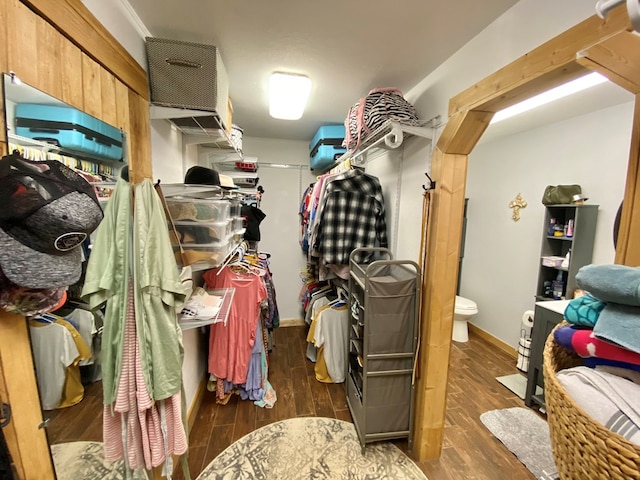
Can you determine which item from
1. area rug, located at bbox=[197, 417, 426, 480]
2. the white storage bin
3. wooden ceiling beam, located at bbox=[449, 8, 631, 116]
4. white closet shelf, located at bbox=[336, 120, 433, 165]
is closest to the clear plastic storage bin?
the white storage bin

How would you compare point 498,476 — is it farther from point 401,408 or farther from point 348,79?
point 348,79

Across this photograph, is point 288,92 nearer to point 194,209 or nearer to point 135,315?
point 194,209

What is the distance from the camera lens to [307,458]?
173 centimetres

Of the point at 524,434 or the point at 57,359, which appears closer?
the point at 57,359

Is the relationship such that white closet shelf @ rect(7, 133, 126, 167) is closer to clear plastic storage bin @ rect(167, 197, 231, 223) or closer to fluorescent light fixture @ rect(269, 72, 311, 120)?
clear plastic storage bin @ rect(167, 197, 231, 223)

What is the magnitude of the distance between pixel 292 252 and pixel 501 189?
9.03 ft

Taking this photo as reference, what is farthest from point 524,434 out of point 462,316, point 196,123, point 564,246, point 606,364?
point 196,123

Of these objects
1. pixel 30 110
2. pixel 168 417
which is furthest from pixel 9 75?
pixel 168 417

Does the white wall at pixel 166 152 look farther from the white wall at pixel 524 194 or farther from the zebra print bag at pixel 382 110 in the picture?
the white wall at pixel 524 194

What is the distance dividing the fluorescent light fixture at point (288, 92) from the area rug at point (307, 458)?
2434mm

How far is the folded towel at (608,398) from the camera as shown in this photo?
36cm

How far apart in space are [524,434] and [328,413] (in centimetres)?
143

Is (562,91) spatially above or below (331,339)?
above

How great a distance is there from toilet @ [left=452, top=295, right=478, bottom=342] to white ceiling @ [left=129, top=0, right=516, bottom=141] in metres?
2.56
